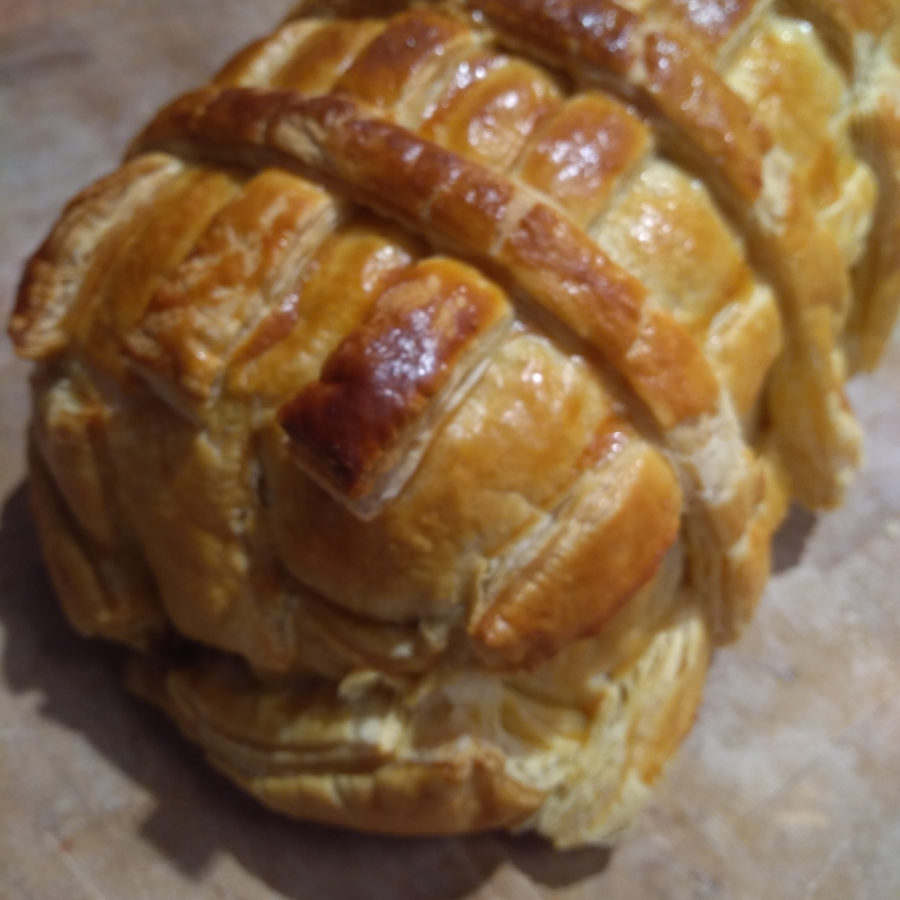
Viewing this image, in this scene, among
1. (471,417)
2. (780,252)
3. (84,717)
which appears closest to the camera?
(471,417)

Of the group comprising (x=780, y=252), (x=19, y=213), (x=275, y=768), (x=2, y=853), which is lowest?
(x=2, y=853)

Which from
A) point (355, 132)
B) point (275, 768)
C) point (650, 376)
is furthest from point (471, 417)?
point (275, 768)

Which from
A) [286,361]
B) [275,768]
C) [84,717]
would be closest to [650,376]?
[286,361]

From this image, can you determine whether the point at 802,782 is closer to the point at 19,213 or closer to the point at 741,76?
the point at 741,76

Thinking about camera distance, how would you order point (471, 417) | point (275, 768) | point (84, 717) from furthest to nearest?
1. point (84, 717)
2. point (275, 768)
3. point (471, 417)

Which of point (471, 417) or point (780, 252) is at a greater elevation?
point (780, 252)

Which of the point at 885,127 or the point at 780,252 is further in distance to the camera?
the point at 885,127

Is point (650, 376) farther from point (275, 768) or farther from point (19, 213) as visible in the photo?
point (19, 213)
